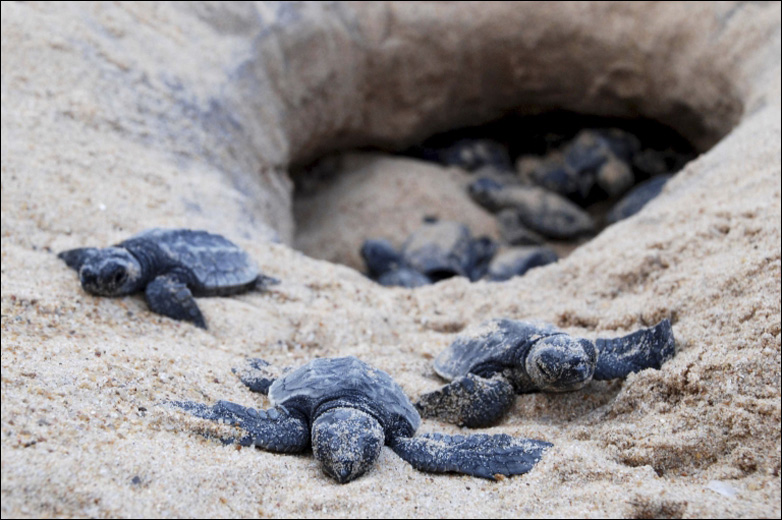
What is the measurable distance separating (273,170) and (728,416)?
4.45 metres

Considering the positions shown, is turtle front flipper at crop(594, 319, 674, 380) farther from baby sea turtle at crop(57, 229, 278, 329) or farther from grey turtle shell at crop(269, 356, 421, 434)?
baby sea turtle at crop(57, 229, 278, 329)

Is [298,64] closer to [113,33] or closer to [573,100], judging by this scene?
[113,33]

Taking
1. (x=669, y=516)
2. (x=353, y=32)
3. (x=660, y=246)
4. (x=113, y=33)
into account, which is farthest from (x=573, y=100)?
(x=669, y=516)

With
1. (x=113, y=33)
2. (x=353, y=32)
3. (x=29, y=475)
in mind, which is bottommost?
(x=29, y=475)

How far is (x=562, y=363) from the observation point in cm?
222

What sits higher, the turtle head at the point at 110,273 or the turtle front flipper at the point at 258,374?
the turtle head at the point at 110,273

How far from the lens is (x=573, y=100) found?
6809 mm

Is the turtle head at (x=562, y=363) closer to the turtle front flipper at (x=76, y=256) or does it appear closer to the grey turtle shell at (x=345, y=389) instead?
the grey turtle shell at (x=345, y=389)

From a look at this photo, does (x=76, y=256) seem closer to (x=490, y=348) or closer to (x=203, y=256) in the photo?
(x=203, y=256)

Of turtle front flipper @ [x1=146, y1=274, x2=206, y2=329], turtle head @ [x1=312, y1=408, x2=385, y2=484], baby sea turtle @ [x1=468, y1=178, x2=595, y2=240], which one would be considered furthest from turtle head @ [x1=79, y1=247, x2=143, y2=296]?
baby sea turtle @ [x1=468, y1=178, x2=595, y2=240]

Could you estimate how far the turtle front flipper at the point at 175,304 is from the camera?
285 cm

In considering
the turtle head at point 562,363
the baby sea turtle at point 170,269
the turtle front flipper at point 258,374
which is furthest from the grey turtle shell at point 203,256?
the turtle head at point 562,363

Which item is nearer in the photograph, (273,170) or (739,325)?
(739,325)

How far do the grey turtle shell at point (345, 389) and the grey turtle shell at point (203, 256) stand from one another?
105 cm
